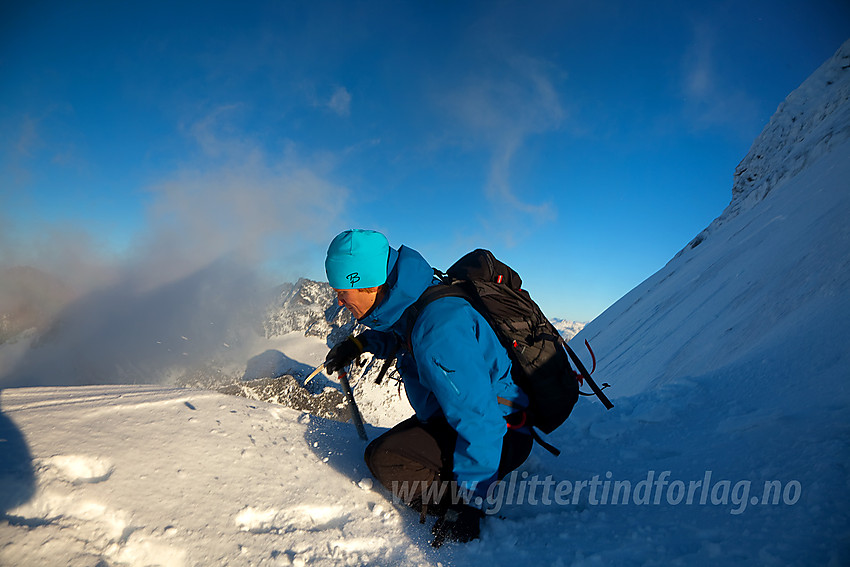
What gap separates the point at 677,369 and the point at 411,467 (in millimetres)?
5781

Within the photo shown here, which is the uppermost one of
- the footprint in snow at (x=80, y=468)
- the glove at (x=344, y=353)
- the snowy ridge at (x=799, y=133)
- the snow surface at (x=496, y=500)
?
the snowy ridge at (x=799, y=133)

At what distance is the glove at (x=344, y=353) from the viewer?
3311 millimetres

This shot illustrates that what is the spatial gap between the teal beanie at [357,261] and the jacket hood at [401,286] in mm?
85

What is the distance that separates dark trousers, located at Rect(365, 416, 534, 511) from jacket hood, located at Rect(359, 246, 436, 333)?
723 millimetres

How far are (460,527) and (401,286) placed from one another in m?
1.44

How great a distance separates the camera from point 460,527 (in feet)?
6.83

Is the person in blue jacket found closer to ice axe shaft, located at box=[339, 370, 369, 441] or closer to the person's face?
the person's face

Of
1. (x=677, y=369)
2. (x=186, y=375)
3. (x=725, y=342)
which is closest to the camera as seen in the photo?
(x=725, y=342)

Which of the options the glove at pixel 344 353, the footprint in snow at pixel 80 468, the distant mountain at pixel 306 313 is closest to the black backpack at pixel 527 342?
the glove at pixel 344 353

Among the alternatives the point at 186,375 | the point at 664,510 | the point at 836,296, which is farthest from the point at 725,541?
the point at 186,375

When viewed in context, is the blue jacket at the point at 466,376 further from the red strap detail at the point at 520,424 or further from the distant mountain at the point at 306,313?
the distant mountain at the point at 306,313

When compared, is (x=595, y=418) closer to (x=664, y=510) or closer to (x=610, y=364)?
(x=664, y=510)

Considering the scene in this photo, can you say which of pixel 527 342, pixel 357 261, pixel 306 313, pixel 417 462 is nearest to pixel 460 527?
pixel 417 462

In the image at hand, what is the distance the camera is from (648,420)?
3.41 meters
